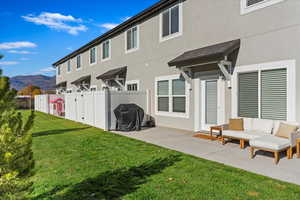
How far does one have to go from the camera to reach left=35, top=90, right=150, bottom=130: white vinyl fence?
1109 cm

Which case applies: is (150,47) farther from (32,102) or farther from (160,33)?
(32,102)

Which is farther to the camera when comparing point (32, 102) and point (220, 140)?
point (32, 102)

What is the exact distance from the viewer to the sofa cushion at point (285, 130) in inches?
232

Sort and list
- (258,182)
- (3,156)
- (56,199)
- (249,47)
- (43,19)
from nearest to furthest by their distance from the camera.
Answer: (3,156), (56,199), (258,182), (249,47), (43,19)

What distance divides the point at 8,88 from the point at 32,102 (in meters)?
34.9

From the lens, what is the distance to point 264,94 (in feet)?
23.5

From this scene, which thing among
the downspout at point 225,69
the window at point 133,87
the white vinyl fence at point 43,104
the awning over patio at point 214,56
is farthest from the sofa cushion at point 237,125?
the white vinyl fence at point 43,104

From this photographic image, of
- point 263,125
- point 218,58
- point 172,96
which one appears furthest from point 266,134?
point 172,96

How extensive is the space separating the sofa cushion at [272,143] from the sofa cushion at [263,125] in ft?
2.74

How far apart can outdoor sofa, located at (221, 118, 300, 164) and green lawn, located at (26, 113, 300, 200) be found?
1298 millimetres

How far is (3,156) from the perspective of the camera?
222 centimetres

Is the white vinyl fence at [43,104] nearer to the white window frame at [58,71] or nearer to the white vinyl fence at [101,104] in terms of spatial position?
the white window frame at [58,71]

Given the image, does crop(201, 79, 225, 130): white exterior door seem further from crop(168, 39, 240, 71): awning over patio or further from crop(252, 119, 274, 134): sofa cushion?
crop(252, 119, 274, 134): sofa cushion

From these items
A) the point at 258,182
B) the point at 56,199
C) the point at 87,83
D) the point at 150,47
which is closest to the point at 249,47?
the point at 258,182
